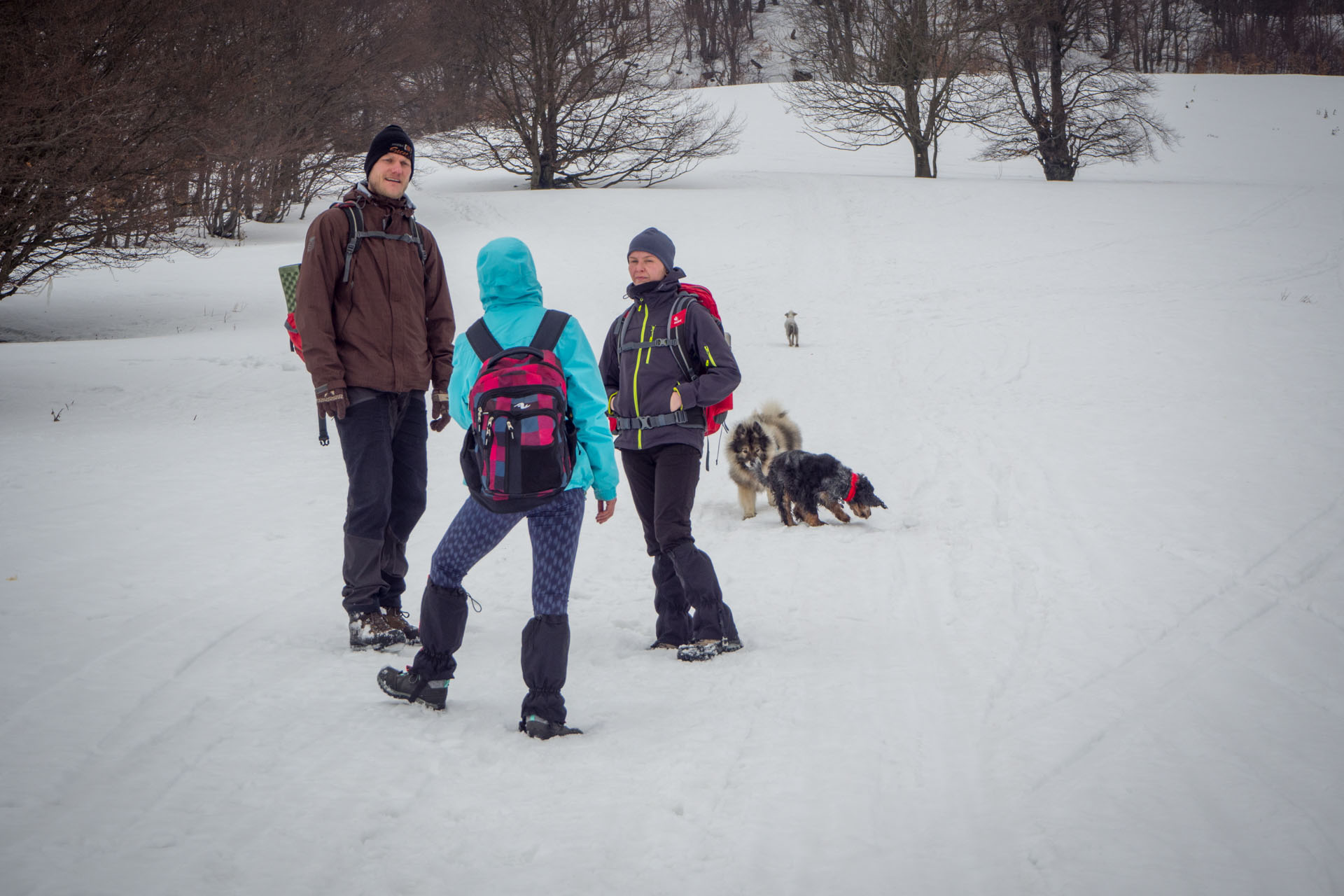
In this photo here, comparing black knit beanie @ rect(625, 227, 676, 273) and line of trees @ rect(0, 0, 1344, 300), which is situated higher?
line of trees @ rect(0, 0, 1344, 300)

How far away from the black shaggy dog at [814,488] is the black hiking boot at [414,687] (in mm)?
3981

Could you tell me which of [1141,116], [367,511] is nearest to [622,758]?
[367,511]

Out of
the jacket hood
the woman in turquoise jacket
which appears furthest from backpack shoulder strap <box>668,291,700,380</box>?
the jacket hood

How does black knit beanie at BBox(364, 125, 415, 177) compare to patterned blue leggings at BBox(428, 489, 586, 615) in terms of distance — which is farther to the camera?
black knit beanie at BBox(364, 125, 415, 177)

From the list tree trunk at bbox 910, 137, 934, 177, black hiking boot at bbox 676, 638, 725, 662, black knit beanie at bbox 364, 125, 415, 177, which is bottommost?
black hiking boot at bbox 676, 638, 725, 662

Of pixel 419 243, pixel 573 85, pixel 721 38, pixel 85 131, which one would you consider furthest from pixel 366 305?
pixel 721 38

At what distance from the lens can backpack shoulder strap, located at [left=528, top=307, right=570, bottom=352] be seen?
3287mm

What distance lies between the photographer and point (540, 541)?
3.29 m

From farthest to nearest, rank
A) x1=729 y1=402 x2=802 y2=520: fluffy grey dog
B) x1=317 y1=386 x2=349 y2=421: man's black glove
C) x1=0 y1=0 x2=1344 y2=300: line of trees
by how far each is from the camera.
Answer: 1. x1=0 y1=0 x2=1344 y2=300: line of trees
2. x1=729 y1=402 x2=802 y2=520: fluffy grey dog
3. x1=317 y1=386 x2=349 y2=421: man's black glove

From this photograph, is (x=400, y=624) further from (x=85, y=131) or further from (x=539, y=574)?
(x=85, y=131)

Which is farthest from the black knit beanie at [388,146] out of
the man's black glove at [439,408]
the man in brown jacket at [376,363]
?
the man's black glove at [439,408]

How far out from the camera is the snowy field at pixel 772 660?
8.71ft

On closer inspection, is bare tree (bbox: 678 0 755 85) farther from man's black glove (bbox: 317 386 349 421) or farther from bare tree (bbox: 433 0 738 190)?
man's black glove (bbox: 317 386 349 421)

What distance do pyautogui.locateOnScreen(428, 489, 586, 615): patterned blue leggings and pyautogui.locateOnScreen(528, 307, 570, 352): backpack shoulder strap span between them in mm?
552
